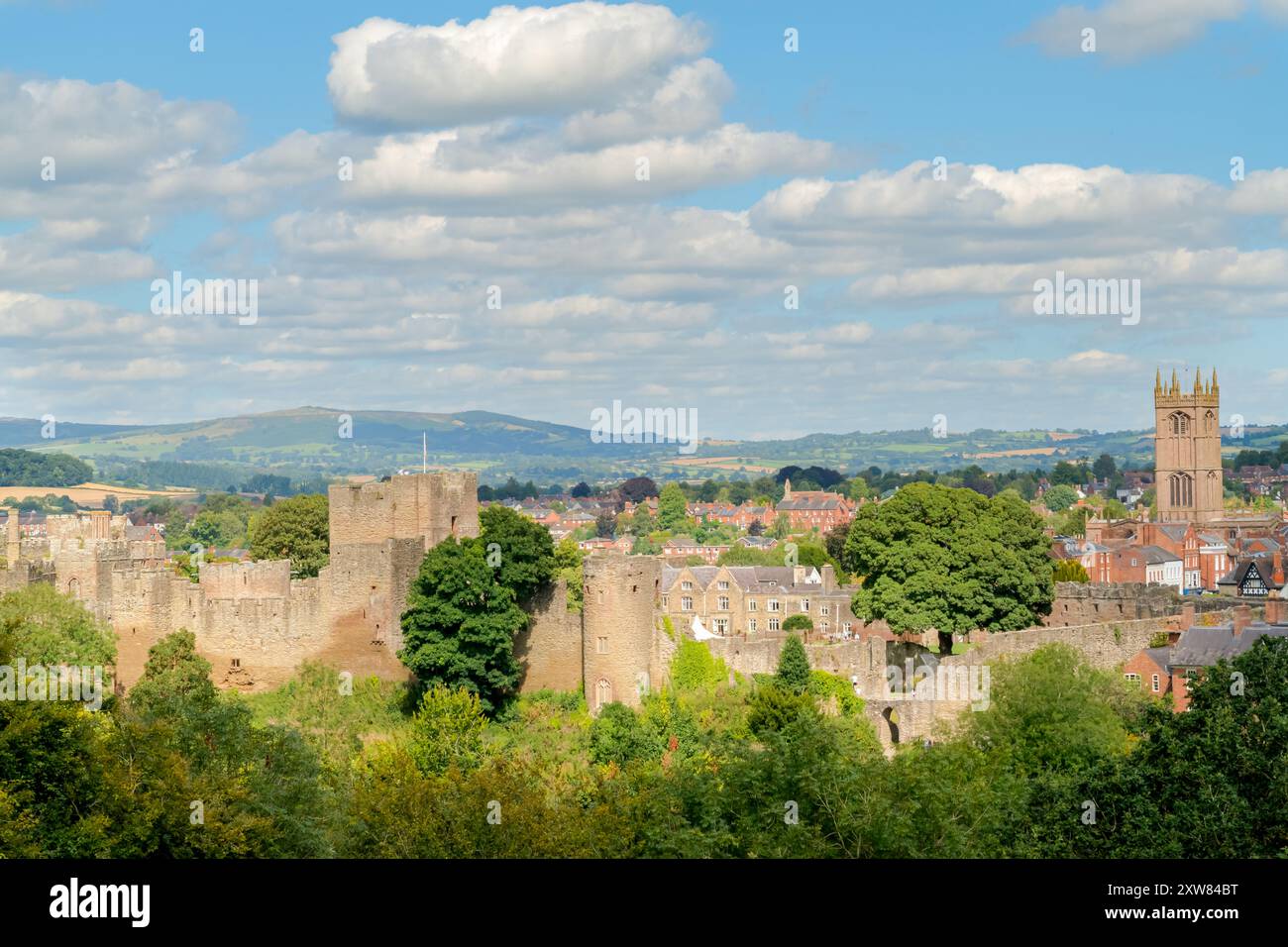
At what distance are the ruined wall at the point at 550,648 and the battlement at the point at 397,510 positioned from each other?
333 centimetres

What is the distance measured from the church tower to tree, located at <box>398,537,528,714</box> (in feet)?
314

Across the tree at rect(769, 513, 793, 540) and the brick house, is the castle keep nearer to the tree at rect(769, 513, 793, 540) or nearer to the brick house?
the tree at rect(769, 513, 793, 540)

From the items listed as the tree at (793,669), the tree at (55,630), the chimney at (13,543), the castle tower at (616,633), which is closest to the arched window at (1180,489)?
the tree at (793,669)

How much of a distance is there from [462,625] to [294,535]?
862 inches

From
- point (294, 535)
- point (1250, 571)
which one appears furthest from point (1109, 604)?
point (1250, 571)

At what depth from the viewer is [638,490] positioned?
614 feet

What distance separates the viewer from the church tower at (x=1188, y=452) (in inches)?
5064

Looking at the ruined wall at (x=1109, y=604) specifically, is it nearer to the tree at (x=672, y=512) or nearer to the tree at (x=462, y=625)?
the tree at (x=462, y=625)

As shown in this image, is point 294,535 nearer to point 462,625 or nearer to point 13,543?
point 13,543

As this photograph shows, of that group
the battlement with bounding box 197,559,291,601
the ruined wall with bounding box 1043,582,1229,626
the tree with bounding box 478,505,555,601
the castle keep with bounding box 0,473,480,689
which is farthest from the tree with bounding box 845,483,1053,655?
the battlement with bounding box 197,559,291,601

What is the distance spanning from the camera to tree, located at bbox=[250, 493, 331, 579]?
61.2m
